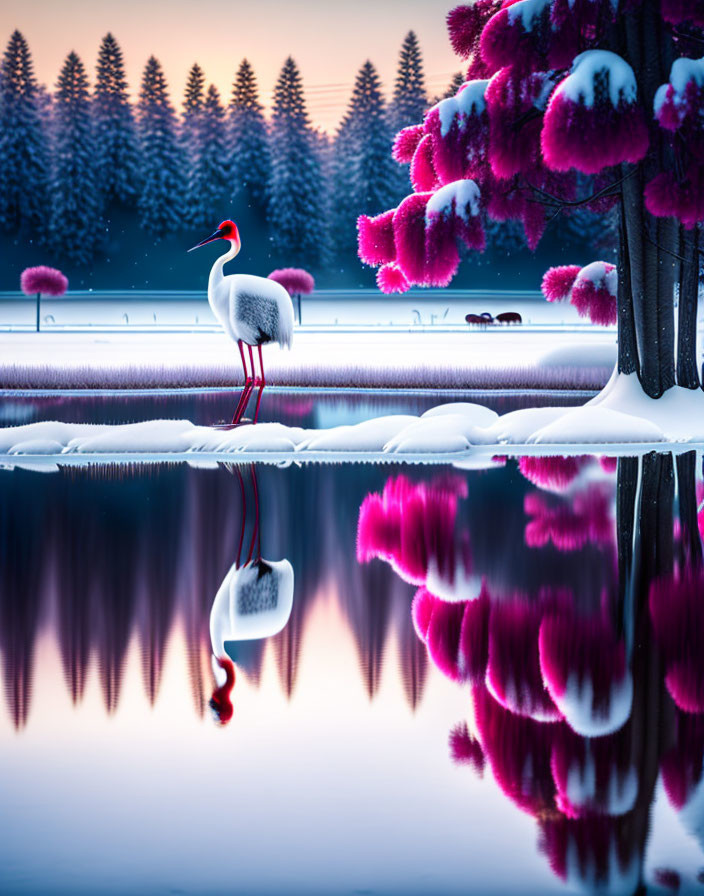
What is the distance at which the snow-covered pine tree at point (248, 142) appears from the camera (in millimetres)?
88875

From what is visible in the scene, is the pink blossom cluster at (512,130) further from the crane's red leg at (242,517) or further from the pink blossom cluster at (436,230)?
the crane's red leg at (242,517)

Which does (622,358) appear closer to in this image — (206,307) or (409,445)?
(409,445)

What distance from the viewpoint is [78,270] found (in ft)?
289

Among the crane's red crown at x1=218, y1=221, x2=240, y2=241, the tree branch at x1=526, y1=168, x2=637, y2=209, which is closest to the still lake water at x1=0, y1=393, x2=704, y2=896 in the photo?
the tree branch at x1=526, y1=168, x2=637, y2=209

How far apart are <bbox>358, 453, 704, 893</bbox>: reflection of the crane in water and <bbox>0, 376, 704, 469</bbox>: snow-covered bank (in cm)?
344

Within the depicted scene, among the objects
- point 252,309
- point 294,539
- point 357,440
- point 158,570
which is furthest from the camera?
point 252,309

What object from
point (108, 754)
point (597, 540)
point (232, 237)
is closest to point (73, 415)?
point (232, 237)

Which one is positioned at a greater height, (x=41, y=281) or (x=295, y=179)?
(x=295, y=179)

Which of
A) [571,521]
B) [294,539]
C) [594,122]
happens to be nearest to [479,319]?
[594,122]

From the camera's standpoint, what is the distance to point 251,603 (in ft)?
23.5

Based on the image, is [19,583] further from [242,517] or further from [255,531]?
[242,517]

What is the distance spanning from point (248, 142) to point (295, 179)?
17.1ft

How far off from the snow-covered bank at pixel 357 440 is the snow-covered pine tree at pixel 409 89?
79.9 m

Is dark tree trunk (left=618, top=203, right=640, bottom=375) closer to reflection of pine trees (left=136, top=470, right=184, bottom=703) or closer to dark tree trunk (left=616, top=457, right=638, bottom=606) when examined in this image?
dark tree trunk (left=616, top=457, right=638, bottom=606)
